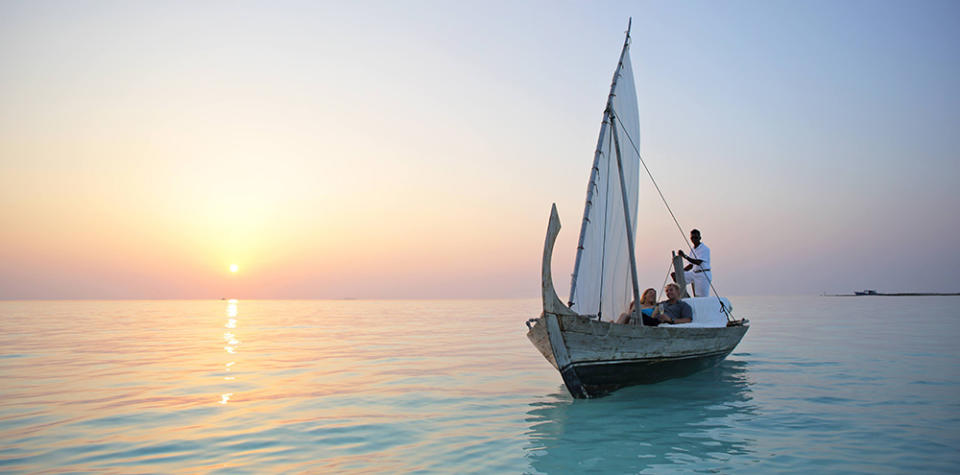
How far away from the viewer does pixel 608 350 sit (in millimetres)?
11828

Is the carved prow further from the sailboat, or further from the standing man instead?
the standing man

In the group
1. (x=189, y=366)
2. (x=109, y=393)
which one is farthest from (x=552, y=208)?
(x=189, y=366)

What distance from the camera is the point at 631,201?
16.5m

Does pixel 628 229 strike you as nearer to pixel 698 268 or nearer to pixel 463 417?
pixel 698 268

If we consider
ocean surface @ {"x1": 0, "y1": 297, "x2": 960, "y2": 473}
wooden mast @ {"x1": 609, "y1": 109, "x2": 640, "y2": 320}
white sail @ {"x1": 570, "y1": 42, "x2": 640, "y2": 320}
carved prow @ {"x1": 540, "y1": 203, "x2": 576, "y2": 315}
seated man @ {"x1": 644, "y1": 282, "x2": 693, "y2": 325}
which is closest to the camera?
ocean surface @ {"x1": 0, "y1": 297, "x2": 960, "y2": 473}

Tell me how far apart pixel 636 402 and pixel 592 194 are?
13.8 feet

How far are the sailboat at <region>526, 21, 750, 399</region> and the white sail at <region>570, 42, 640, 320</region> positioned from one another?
0.07ft

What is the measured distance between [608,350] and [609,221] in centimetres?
329

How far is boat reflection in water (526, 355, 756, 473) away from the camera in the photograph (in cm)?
791

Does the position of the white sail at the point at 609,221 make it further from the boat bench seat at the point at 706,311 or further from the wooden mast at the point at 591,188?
the boat bench seat at the point at 706,311

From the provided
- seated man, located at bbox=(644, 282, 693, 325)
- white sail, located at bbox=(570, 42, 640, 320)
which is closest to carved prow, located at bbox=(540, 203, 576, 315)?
white sail, located at bbox=(570, 42, 640, 320)

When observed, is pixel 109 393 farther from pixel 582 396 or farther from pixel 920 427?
pixel 920 427

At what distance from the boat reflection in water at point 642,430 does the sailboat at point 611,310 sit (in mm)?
638

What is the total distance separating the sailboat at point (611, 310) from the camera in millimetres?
11240
